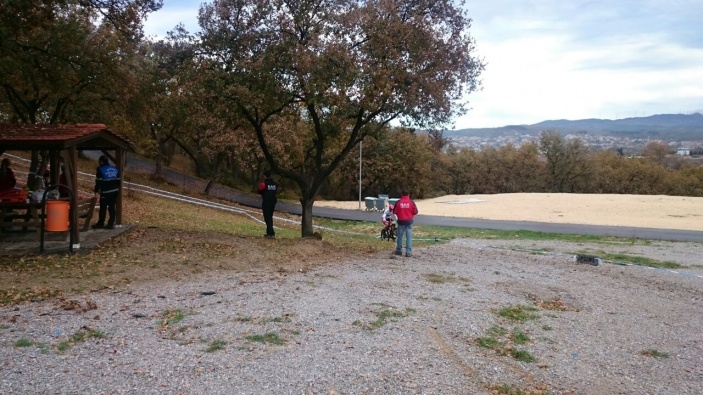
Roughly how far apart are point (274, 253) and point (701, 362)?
8.63 metres

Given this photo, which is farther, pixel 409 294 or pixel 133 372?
pixel 409 294

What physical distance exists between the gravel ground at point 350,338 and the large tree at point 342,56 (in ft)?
16.0

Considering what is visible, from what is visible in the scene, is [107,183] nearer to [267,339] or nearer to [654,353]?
[267,339]

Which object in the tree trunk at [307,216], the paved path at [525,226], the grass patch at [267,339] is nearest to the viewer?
the grass patch at [267,339]

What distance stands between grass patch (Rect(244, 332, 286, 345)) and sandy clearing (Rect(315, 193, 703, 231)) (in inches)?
1151

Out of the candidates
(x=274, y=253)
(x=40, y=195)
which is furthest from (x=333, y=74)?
(x=40, y=195)

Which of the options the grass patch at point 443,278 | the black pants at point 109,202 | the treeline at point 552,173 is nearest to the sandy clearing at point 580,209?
the treeline at point 552,173

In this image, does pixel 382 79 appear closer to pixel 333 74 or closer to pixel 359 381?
pixel 333 74

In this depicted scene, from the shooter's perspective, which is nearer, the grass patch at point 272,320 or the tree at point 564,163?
the grass patch at point 272,320

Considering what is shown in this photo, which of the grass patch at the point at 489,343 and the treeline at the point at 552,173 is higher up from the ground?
the treeline at the point at 552,173

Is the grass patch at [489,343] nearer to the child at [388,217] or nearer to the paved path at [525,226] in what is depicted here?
the child at [388,217]

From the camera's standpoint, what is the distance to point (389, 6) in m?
13.5

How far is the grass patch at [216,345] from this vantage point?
6031 millimetres

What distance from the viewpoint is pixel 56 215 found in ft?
35.2
